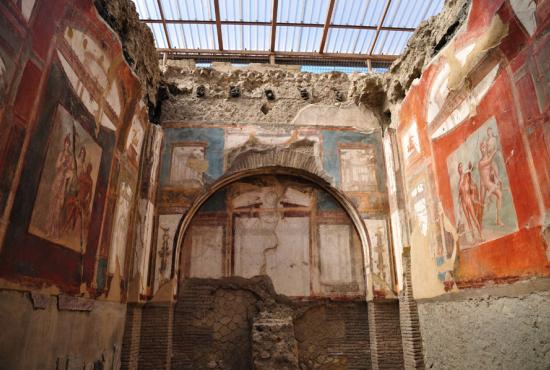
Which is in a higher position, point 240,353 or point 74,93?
point 74,93

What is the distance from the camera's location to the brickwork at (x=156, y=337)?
591 cm

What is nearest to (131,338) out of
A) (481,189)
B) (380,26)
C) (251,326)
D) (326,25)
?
(251,326)

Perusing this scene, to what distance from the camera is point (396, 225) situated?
21.3ft

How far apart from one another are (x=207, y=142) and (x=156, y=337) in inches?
126

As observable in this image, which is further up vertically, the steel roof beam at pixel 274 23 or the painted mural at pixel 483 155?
the steel roof beam at pixel 274 23

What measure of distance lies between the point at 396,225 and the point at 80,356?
4.70m

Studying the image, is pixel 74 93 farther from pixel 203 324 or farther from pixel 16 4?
pixel 203 324

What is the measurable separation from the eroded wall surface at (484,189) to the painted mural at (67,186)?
420 cm

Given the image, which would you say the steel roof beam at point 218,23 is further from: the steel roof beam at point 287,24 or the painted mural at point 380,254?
the painted mural at point 380,254

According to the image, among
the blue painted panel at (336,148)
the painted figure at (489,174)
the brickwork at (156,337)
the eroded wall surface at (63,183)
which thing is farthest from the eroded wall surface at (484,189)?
the eroded wall surface at (63,183)

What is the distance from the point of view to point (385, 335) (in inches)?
243

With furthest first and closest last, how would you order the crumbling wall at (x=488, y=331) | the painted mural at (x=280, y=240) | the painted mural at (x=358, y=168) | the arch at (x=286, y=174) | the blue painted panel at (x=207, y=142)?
the painted mural at (x=358, y=168) → the blue painted panel at (x=207, y=142) → the painted mural at (x=280, y=240) → the arch at (x=286, y=174) → the crumbling wall at (x=488, y=331)

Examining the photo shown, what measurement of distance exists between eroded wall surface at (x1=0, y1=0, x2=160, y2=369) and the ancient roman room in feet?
0.08

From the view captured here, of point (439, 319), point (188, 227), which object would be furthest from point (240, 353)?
point (439, 319)
